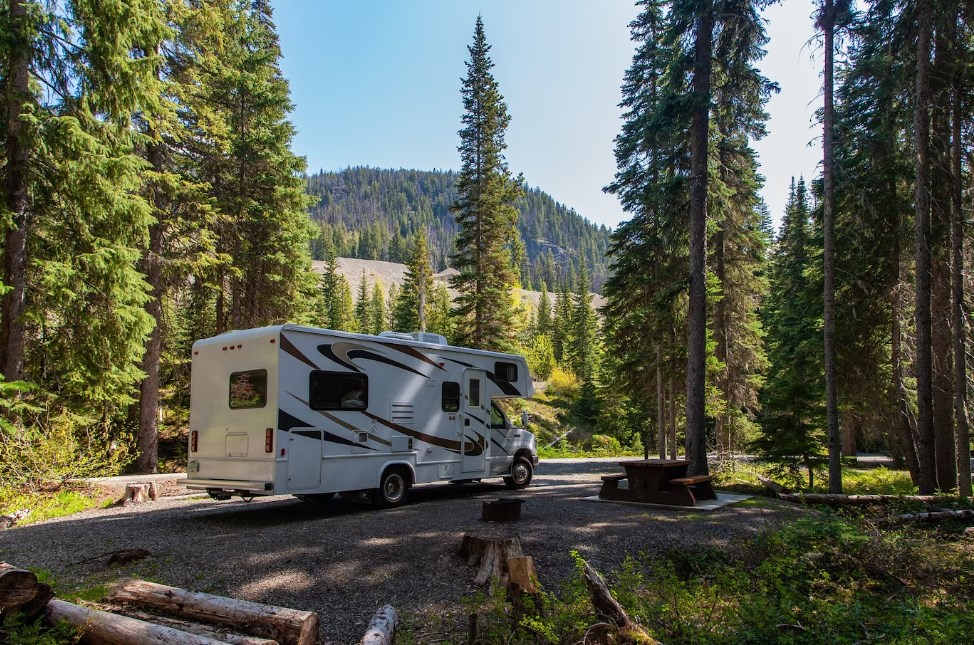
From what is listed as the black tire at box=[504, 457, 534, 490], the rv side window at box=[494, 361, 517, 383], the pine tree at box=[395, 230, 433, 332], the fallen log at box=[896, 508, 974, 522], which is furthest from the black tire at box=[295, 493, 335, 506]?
the pine tree at box=[395, 230, 433, 332]

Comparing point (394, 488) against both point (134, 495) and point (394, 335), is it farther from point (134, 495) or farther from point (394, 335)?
point (134, 495)

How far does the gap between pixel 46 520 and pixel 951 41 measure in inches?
777

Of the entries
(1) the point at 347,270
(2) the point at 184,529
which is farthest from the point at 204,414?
(1) the point at 347,270

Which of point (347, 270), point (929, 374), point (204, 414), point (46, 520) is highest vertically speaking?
point (347, 270)

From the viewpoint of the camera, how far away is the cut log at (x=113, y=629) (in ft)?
12.6

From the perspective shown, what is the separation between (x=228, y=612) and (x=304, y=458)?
188 inches

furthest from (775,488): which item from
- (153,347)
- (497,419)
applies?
(153,347)

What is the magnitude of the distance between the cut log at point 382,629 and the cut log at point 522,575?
41.4 inches

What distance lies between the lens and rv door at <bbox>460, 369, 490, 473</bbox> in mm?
11781

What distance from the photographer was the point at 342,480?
9508 mm

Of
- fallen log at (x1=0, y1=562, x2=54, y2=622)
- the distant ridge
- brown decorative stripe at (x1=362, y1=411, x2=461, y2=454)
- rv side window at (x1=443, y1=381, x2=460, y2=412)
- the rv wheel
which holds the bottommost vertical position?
the rv wheel

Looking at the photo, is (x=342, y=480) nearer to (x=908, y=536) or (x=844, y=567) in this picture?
(x=844, y=567)

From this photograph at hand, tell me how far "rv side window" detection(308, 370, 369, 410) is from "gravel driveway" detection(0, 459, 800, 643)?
1.76 m

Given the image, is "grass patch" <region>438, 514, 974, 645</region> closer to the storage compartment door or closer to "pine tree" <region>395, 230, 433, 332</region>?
the storage compartment door
